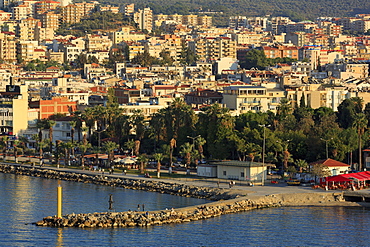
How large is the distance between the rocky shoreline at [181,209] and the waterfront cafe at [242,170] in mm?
3739

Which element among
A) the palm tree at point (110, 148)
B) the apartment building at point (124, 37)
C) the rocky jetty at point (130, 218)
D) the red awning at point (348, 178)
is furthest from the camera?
the apartment building at point (124, 37)

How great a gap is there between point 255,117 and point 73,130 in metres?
16.8

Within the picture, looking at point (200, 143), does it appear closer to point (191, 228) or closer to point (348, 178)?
point (348, 178)

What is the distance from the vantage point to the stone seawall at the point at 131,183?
61406 mm

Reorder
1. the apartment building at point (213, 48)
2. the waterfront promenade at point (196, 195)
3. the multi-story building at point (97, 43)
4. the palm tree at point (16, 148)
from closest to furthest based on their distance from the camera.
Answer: the waterfront promenade at point (196, 195), the palm tree at point (16, 148), the apartment building at point (213, 48), the multi-story building at point (97, 43)

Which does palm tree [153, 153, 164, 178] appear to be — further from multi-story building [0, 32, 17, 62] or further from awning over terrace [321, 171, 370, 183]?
multi-story building [0, 32, 17, 62]

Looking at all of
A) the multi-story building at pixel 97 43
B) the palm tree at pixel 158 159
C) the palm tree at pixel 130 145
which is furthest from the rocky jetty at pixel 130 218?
the multi-story building at pixel 97 43

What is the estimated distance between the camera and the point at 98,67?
162 meters

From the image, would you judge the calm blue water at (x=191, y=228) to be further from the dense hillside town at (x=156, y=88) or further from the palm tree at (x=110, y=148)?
the palm tree at (x=110, y=148)

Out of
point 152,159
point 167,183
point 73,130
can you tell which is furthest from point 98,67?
point 167,183

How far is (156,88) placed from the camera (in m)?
116

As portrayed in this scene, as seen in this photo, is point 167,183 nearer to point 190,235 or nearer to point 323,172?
point 323,172

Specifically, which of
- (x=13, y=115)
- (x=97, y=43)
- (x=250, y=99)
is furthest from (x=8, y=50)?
(x=250, y=99)

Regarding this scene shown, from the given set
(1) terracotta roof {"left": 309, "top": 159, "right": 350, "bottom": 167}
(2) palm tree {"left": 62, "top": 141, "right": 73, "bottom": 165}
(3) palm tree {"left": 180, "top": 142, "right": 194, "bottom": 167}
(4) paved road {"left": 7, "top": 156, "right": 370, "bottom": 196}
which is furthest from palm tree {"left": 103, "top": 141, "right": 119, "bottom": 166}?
(1) terracotta roof {"left": 309, "top": 159, "right": 350, "bottom": 167}
